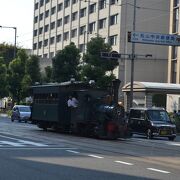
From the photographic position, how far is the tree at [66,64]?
56.6 metres

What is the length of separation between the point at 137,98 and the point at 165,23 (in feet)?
55.7

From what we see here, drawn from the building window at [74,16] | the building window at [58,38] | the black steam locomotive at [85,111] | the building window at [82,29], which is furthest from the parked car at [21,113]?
the building window at [58,38]

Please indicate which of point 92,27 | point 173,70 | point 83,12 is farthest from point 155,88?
point 83,12

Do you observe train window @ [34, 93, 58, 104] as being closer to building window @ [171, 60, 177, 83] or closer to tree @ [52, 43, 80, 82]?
tree @ [52, 43, 80, 82]

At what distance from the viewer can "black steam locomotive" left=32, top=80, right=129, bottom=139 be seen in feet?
89.8

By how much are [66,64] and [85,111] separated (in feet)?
95.0

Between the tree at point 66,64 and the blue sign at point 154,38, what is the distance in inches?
817

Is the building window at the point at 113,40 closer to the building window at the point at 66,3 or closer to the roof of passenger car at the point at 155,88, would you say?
the building window at the point at 66,3

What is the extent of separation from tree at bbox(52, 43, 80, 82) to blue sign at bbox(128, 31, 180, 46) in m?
20.7

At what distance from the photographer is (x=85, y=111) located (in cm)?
2834

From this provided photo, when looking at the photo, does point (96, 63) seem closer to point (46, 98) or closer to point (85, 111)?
point (46, 98)

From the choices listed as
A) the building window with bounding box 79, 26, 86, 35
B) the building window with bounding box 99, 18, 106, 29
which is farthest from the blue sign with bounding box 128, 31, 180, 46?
the building window with bounding box 79, 26, 86, 35

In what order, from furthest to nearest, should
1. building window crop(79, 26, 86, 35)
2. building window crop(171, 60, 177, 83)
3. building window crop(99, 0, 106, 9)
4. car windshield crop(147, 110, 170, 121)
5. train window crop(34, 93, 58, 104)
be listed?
building window crop(79, 26, 86, 35) < building window crop(99, 0, 106, 9) < building window crop(171, 60, 177, 83) < train window crop(34, 93, 58, 104) < car windshield crop(147, 110, 170, 121)

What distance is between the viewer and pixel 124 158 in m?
16.9
